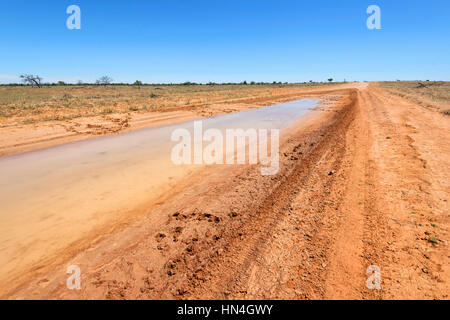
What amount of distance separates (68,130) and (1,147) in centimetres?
327

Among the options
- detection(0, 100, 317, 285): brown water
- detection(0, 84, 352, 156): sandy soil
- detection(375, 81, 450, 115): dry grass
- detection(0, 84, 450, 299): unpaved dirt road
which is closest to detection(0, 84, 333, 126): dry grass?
detection(0, 84, 352, 156): sandy soil

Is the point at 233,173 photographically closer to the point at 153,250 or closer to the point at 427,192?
the point at 153,250

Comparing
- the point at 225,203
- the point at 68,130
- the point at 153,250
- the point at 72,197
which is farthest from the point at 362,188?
the point at 68,130

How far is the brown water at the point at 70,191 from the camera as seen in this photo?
12.7 ft

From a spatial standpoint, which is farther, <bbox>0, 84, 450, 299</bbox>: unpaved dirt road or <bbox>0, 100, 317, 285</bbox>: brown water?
<bbox>0, 100, 317, 285</bbox>: brown water

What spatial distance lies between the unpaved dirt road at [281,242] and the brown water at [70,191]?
1.78 ft

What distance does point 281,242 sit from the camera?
139 inches

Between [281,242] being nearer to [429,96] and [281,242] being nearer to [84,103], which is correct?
[84,103]

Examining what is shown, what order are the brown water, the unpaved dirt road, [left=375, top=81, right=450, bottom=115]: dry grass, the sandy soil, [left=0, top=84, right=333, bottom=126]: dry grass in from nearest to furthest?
the unpaved dirt road, the brown water, the sandy soil, [left=0, top=84, right=333, bottom=126]: dry grass, [left=375, top=81, right=450, bottom=115]: dry grass

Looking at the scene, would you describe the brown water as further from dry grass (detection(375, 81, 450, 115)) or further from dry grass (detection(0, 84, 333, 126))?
dry grass (detection(375, 81, 450, 115))

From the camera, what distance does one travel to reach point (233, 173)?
649 cm

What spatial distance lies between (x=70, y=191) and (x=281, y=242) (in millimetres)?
5310

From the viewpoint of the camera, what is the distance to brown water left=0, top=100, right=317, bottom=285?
386 centimetres

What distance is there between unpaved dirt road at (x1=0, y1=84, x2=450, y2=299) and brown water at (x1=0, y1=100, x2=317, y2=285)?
543 millimetres
